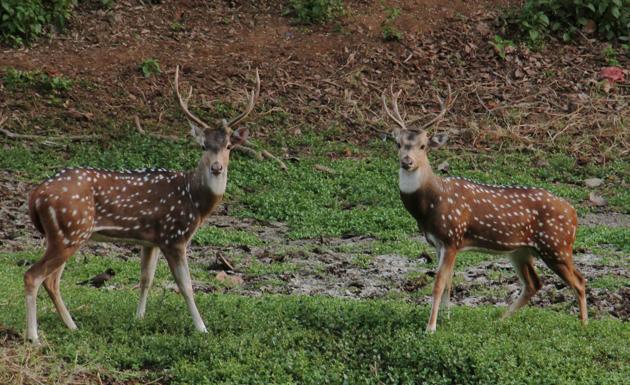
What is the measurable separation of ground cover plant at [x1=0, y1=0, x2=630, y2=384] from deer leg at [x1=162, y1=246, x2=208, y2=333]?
11 cm

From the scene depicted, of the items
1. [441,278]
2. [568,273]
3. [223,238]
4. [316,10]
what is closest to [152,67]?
[316,10]

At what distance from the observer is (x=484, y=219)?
10.5m

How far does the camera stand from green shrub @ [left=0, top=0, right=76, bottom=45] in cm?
1812

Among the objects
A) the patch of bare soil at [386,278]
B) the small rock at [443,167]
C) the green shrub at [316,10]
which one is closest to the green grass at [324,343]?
the patch of bare soil at [386,278]

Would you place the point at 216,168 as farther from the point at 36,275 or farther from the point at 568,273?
the point at 568,273

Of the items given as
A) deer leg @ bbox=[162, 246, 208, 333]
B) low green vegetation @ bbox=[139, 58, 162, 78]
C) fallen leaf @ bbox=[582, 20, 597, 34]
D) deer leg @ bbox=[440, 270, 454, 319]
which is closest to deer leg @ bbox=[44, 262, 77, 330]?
deer leg @ bbox=[162, 246, 208, 333]

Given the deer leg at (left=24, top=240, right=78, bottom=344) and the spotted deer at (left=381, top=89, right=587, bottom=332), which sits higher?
the spotted deer at (left=381, top=89, right=587, bottom=332)

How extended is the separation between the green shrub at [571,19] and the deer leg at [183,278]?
11021mm

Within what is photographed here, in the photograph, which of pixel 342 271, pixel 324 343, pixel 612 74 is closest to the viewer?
pixel 324 343

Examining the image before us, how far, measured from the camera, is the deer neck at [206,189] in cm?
1016

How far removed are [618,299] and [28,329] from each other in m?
5.34

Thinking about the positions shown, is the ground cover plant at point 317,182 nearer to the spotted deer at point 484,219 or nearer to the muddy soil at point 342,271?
the muddy soil at point 342,271

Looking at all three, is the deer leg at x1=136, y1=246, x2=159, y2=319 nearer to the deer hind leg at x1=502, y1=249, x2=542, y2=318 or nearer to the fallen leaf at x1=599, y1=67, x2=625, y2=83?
the deer hind leg at x1=502, y1=249, x2=542, y2=318

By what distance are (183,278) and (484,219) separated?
2643 millimetres
